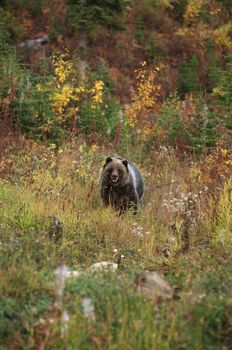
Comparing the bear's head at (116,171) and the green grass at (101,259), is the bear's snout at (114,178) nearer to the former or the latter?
the bear's head at (116,171)

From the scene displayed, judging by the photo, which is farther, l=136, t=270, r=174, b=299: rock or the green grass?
l=136, t=270, r=174, b=299: rock

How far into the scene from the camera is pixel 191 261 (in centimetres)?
586

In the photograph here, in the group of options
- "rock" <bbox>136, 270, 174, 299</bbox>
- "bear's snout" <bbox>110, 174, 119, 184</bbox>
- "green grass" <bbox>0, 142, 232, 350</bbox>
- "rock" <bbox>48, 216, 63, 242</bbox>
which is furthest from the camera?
"bear's snout" <bbox>110, 174, 119, 184</bbox>

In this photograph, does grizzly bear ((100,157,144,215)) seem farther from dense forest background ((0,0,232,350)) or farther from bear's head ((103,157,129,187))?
dense forest background ((0,0,232,350))

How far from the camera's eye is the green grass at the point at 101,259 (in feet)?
12.9

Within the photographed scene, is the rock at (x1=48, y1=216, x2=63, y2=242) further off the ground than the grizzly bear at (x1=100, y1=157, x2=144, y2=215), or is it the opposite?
the rock at (x1=48, y1=216, x2=63, y2=242)

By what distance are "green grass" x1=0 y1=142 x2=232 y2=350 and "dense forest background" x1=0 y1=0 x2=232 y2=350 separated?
1 centimetres

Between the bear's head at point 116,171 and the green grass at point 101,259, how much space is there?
0.45 m

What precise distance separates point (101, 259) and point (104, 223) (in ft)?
4.04

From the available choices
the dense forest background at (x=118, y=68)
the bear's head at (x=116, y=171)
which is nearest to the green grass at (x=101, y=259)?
the bear's head at (x=116, y=171)

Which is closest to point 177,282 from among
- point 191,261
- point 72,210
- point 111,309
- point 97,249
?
point 111,309

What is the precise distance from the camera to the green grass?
12.9 ft

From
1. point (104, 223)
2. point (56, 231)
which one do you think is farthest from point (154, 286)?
point (104, 223)

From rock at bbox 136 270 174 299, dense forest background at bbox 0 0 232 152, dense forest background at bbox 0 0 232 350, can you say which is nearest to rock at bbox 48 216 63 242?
dense forest background at bbox 0 0 232 350
